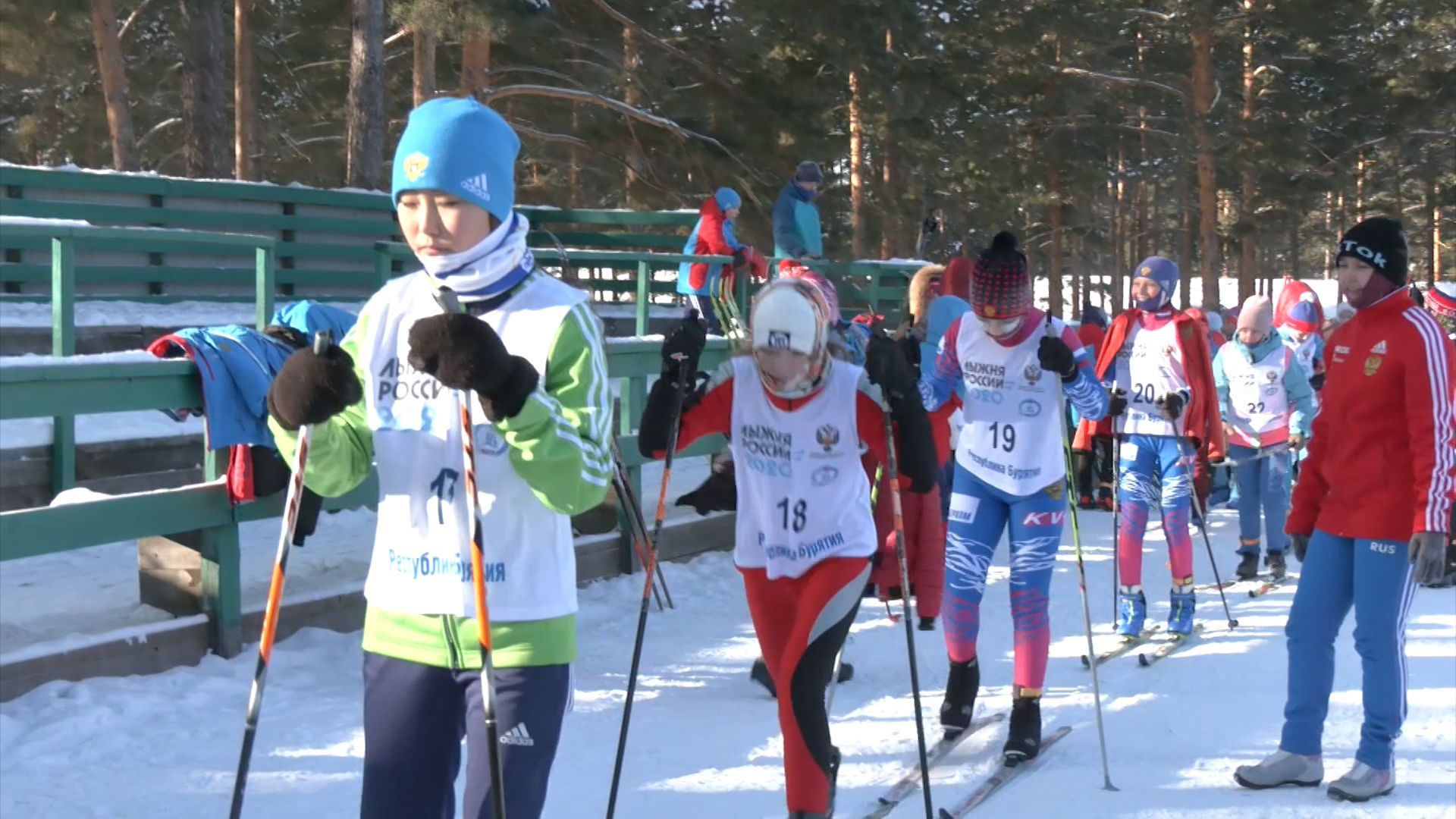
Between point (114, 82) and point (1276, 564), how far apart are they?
54.4ft

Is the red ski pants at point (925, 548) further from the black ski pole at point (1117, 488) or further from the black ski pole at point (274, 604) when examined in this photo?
the black ski pole at point (274, 604)

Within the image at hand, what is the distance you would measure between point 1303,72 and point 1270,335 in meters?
24.1

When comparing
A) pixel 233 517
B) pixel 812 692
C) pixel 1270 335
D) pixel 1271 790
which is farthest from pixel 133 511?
pixel 1270 335

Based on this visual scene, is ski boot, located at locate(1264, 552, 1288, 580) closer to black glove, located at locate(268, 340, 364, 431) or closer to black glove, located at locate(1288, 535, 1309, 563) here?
black glove, located at locate(1288, 535, 1309, 563)

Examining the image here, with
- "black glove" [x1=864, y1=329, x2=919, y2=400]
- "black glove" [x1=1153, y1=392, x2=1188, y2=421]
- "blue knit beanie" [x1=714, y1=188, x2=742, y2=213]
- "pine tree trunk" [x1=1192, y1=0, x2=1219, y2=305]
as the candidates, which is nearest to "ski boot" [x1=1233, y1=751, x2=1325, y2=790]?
"black glove" [x1=864, y1=329, x2=919, y2=400]

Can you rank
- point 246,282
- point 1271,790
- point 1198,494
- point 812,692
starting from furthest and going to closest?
point 246,282, point 1198,494, point 1271,790, point 812,692

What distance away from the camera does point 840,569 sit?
174 inches

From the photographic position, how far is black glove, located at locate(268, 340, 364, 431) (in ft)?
8.50

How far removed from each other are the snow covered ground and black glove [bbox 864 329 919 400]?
5.33ft

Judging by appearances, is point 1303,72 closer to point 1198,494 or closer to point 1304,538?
point 1198,494

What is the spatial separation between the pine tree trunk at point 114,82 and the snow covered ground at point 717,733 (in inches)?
549

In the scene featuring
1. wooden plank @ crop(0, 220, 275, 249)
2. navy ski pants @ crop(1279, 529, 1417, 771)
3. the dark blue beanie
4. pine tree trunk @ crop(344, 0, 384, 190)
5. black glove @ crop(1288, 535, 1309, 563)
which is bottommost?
navy ski pants @ crop(1279, 529, 1417, 771)

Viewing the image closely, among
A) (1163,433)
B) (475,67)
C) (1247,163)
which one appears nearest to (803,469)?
(1163,433)

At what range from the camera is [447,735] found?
9.07 feet
